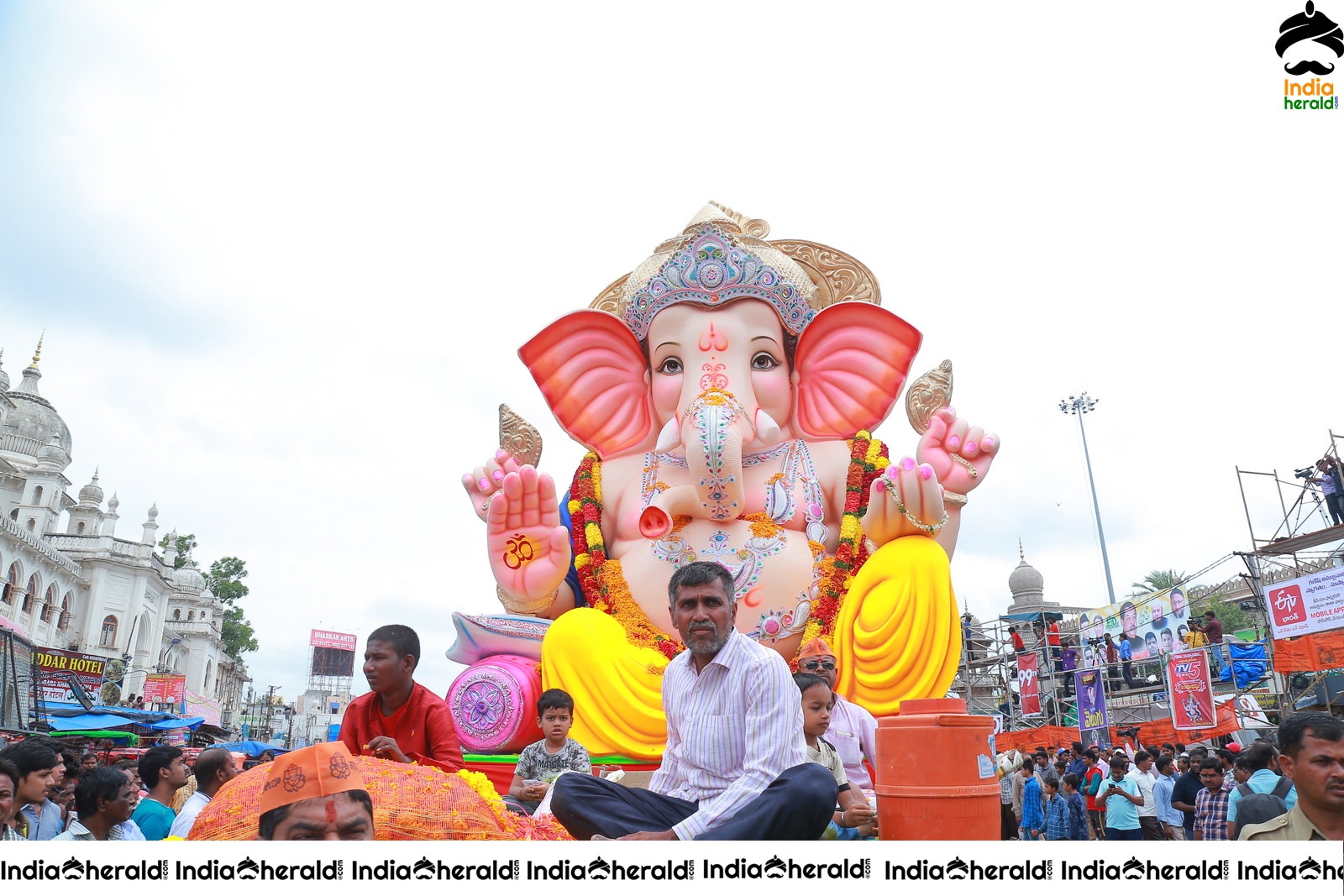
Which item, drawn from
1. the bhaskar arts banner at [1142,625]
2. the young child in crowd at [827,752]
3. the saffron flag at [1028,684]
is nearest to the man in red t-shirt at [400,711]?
the young child in crowd at [827,752]

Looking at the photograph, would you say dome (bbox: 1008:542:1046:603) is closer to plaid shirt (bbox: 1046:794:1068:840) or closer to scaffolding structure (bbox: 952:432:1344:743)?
scaffolding structure (bbox: 952:432:1344:743)

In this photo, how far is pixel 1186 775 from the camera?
21.9 ft

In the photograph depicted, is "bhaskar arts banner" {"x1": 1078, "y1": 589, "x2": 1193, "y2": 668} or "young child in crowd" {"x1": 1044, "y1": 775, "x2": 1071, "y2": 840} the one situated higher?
"bhaskar arts banner" {"x1": 1078, "y1": 589, "x2": 1193, "y2": 668}

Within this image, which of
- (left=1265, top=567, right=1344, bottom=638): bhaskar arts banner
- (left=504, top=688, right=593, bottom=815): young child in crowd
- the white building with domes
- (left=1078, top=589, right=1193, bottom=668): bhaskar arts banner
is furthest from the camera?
the white building with domes

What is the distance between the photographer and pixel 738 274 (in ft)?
20.3

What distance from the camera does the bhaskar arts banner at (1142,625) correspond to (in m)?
13.3

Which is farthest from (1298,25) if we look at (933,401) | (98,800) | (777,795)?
(98,800)

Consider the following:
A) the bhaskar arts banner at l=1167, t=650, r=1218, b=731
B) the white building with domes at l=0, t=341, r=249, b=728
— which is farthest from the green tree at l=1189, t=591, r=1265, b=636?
the white building with domes at l=0, t=341, r=249, b=728

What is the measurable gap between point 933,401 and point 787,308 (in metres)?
1.21

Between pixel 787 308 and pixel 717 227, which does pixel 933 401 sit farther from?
pixel 717 227

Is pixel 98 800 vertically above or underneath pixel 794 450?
underneath

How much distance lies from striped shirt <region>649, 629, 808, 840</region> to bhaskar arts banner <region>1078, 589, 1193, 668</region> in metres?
12.7

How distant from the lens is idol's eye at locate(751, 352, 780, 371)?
622cm

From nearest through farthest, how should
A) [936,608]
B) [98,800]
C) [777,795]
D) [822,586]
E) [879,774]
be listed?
1. [777,795]
2. [879,774]
3. [98,800]
4. [936,608]
5. [822,586]
